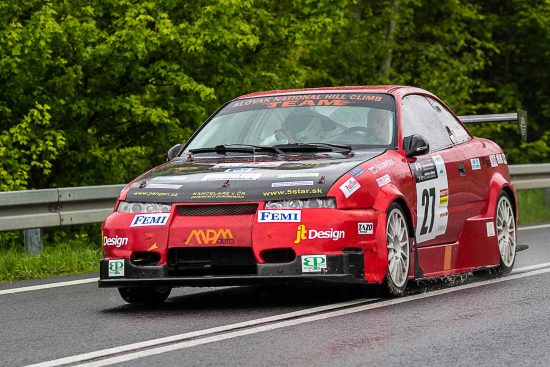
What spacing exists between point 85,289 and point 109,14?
30.8 ft

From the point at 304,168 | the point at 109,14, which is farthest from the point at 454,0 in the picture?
the point at 304,168

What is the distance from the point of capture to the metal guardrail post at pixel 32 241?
42.4ft

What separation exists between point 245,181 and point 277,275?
663mm

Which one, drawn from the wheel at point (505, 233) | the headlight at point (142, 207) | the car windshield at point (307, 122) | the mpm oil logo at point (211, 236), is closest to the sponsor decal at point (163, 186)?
the headlight at point (142, 207)

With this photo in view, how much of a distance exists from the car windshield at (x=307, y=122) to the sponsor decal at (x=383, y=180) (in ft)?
1.74

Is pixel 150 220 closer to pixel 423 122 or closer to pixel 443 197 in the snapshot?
pixel 443 197

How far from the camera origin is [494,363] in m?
6.50

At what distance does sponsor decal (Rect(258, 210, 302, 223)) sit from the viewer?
8.61 m

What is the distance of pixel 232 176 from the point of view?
352 inches

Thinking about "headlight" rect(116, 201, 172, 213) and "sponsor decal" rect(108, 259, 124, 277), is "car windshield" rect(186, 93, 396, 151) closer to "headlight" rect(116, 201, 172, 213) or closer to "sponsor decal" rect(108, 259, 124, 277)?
"headlight" rect(116, 201, 172, 213)

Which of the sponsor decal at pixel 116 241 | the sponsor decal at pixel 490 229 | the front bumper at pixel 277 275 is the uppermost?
the sponsor decal at pixel 116 241

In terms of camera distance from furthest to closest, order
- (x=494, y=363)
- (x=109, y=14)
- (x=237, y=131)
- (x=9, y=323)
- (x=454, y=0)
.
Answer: (x=454, y=0) → (x=109, y=14) → (x=237, y=131) → (x=9, y=323) → (x=494, y=363)

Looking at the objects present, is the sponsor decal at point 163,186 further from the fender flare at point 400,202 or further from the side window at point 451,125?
the side window at point 451,125

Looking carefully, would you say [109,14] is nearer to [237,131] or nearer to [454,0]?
[237,131]
